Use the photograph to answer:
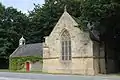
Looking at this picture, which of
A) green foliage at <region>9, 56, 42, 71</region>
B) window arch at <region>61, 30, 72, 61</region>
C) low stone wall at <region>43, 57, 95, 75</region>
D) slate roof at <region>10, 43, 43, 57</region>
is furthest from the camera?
slate roof at <region>10, 43, 43, 57</region>

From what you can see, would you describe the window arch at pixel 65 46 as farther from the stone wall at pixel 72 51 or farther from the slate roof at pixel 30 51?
the slate roof at pixel 30 51

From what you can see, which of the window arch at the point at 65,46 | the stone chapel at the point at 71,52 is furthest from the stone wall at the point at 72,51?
the window arch at the point at 65,46

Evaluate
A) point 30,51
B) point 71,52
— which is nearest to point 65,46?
point 71,52

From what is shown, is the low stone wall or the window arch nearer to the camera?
the low stone wall

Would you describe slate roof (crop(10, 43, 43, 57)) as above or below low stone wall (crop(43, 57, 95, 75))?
above

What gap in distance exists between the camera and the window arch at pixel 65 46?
145 ft

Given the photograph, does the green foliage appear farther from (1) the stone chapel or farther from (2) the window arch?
(2) the window arch

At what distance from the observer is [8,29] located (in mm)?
69625

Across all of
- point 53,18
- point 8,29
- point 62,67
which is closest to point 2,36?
point 8,29

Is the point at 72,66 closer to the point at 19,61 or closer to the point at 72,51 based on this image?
the point at 72,51

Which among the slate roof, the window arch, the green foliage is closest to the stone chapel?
the window arch

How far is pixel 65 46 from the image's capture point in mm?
44656

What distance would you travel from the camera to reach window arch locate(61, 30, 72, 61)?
4410cm

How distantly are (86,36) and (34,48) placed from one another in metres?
18.3
